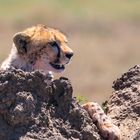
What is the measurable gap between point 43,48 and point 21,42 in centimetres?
16

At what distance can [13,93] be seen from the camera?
4.67 metres

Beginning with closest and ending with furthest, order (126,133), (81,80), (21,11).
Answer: (126,133)
(81,80)
(21,11)

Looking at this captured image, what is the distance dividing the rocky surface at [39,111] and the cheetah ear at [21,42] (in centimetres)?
106

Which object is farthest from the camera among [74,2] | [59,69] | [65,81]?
[74,2]

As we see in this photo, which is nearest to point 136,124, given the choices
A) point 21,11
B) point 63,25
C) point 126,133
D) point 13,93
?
point 126,133

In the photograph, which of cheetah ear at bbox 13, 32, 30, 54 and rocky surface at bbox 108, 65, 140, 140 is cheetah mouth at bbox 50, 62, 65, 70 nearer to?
cheetah ear at bbox 13, 32, 30, 54

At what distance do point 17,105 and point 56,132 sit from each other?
31cm

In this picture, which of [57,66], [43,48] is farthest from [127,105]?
[43,48]

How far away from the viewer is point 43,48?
6027mm

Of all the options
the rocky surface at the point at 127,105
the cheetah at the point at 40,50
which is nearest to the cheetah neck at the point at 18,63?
the cheetah at the point at 40,50

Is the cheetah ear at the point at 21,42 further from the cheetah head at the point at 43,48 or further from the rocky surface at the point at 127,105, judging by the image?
the rocky surface at the point at 127,105

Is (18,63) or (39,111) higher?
(18,63)

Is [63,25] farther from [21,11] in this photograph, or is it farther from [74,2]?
[74,2]

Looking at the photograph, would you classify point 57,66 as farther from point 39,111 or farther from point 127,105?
point 39,111
